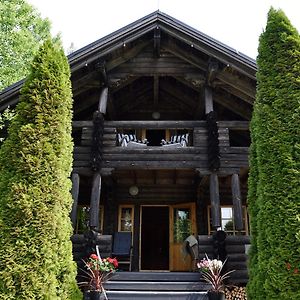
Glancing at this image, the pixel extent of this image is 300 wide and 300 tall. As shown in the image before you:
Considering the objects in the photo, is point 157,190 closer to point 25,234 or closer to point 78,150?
point 78,150

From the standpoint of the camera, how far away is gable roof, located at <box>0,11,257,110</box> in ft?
30.3

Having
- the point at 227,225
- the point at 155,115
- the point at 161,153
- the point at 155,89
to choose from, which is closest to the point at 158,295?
the point at 161,153

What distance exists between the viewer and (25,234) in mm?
→ 5254

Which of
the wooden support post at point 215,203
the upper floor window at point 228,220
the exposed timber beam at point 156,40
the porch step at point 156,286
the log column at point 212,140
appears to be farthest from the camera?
the upper floor window at point 228,220

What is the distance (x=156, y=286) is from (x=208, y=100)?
4.85 metres

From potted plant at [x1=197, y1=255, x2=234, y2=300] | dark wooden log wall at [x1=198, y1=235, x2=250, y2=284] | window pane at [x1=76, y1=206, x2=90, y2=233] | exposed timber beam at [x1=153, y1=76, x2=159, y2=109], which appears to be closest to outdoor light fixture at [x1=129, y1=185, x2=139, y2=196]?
window pane at [x1=76, y1=206, x2=90, y2=233]

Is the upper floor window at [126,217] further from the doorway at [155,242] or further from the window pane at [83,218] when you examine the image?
the doorway at [155,242]

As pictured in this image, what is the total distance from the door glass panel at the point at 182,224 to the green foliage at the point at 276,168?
555 centimetres

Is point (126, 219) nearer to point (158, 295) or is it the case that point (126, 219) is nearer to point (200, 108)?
point (200, 108)

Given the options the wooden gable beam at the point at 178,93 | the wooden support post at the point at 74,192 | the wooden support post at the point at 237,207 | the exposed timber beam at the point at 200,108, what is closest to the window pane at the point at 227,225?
the wooden support post at the point at 237,207

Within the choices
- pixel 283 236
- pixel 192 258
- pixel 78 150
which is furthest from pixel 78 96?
pixel 283 236

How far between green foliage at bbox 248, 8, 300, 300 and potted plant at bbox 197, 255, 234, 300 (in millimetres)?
1364

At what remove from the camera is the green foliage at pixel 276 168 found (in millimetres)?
4770

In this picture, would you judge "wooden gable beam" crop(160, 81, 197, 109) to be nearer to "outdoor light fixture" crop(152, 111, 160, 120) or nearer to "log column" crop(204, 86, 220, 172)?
"outdoor light fixture" crop(152, 111, 160, 120)
